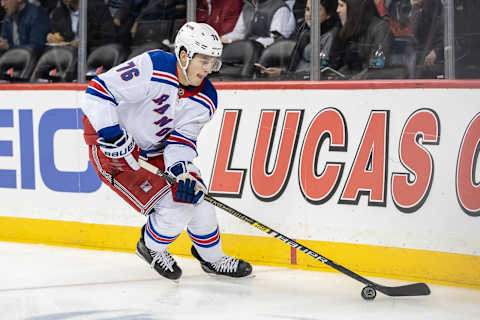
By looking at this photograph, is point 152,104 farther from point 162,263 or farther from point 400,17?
point 400,17

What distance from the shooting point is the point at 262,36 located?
14.7 ft

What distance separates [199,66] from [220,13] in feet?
5.00

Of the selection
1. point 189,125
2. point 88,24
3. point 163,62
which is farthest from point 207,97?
point 88,24

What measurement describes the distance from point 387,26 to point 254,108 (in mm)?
880

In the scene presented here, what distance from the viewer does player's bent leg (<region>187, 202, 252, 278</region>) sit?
334 cm

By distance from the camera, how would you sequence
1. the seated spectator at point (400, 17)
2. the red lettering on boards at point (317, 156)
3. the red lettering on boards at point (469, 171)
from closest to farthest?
the red lettering on boards at point (469, 171), the red lettering on boards at point (317, 156), the seated spectator at point (400, 17)

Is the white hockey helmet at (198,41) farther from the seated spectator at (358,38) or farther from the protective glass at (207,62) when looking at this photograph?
the seated spectator at (358,38)

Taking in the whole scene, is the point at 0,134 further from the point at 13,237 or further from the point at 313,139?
the point at 313,139

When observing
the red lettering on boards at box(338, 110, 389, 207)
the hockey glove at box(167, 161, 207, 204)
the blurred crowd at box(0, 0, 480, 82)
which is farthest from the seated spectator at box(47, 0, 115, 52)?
the red lettering on boards at box(338, 110, 389, 207)

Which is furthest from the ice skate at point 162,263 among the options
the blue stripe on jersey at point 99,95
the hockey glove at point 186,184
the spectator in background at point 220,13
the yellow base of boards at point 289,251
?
the spectator in background at point 220,13

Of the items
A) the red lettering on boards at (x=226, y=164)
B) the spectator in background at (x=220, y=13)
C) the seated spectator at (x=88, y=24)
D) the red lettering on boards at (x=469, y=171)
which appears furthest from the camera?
the seated spectator at (x=88, y=24)

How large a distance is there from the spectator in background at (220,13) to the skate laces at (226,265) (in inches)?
63.9

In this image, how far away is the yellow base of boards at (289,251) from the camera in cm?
322

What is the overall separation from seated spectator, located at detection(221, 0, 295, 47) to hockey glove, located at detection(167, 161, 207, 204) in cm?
139
